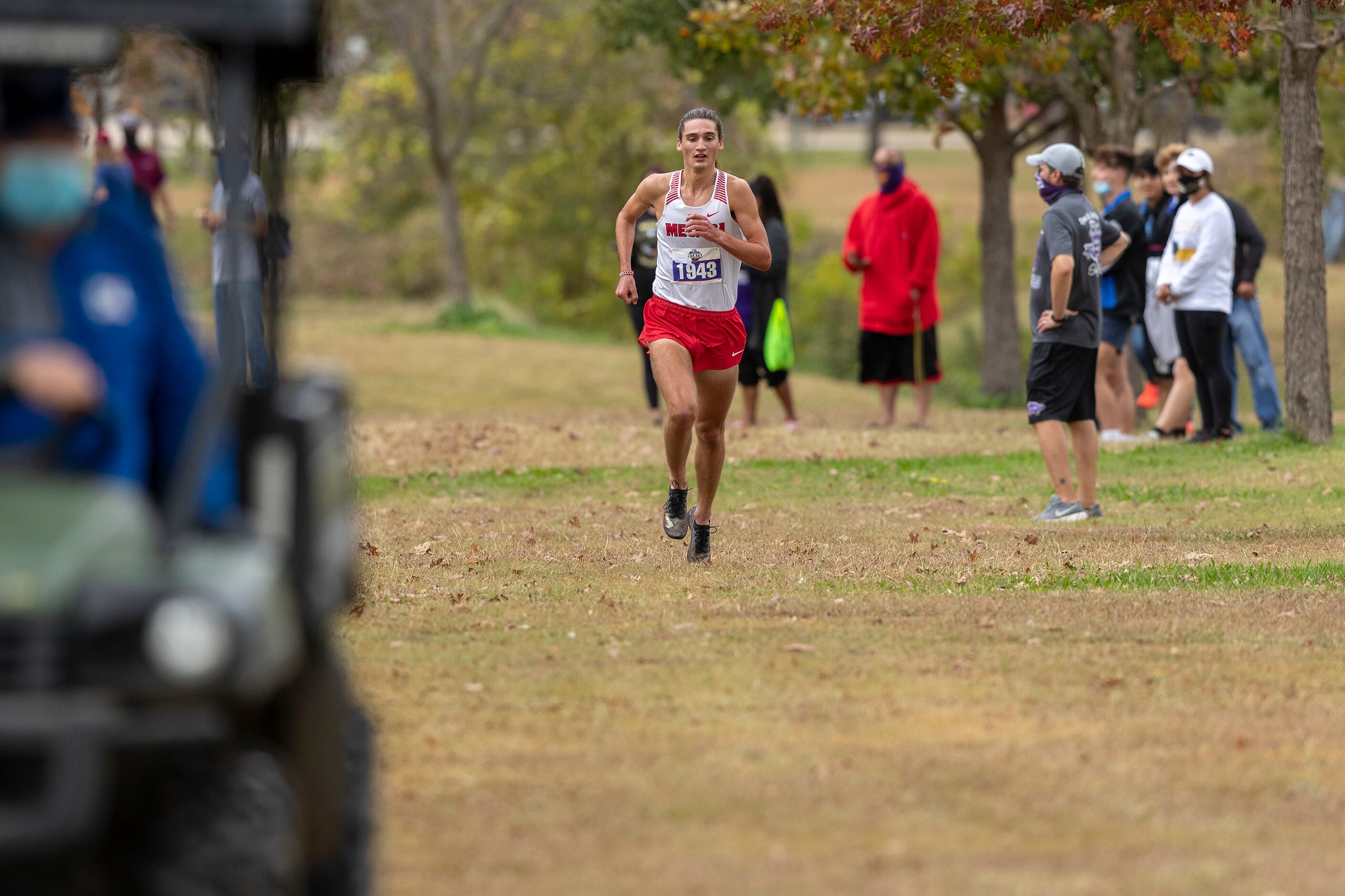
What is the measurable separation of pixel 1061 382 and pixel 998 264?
41.9 feet

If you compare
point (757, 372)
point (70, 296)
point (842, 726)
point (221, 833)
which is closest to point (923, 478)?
point (757, 372)

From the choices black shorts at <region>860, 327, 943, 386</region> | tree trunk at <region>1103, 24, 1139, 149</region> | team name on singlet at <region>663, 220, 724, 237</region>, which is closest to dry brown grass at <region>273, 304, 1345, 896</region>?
team name on singlet at <region>663, 220, 724, 237</region>

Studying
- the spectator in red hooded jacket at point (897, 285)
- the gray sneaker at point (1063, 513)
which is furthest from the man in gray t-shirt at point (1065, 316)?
the spectator in red hooded jacket at point (897, 285)

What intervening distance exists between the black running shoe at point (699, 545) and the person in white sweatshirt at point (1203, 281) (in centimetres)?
648

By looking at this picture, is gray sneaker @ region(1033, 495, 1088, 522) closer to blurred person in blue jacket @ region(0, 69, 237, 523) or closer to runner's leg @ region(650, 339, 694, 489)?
runner's leg @ region(650, 339, 694, 489)

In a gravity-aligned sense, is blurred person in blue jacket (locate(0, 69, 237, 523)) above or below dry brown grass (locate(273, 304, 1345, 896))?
above

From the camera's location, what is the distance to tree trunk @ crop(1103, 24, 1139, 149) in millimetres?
18266

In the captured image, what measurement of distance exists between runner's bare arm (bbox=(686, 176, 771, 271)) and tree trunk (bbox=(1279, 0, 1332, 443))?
631 centimetres

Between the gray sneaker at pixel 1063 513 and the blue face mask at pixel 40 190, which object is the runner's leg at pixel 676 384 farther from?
the blue face mask at pixel 40 190

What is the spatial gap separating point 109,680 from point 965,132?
1887cm

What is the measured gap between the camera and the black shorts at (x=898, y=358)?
16.6m

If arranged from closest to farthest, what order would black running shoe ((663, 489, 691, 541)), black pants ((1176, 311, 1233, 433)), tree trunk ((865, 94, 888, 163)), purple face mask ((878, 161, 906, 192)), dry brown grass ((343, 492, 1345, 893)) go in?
1. dry brown grass ((343, 492, 1345, 893))
2. black running shoe ((663, 489, 691, 541))
3. black pants ((1176, 311, 1233, 433))
4. purple face mask ((878, 161, 906, 192))
5. tree trunk ((865, 94, 888, 163))

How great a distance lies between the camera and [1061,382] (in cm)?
1035

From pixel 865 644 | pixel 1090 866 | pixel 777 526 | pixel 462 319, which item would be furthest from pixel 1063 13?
pixel 462 319
